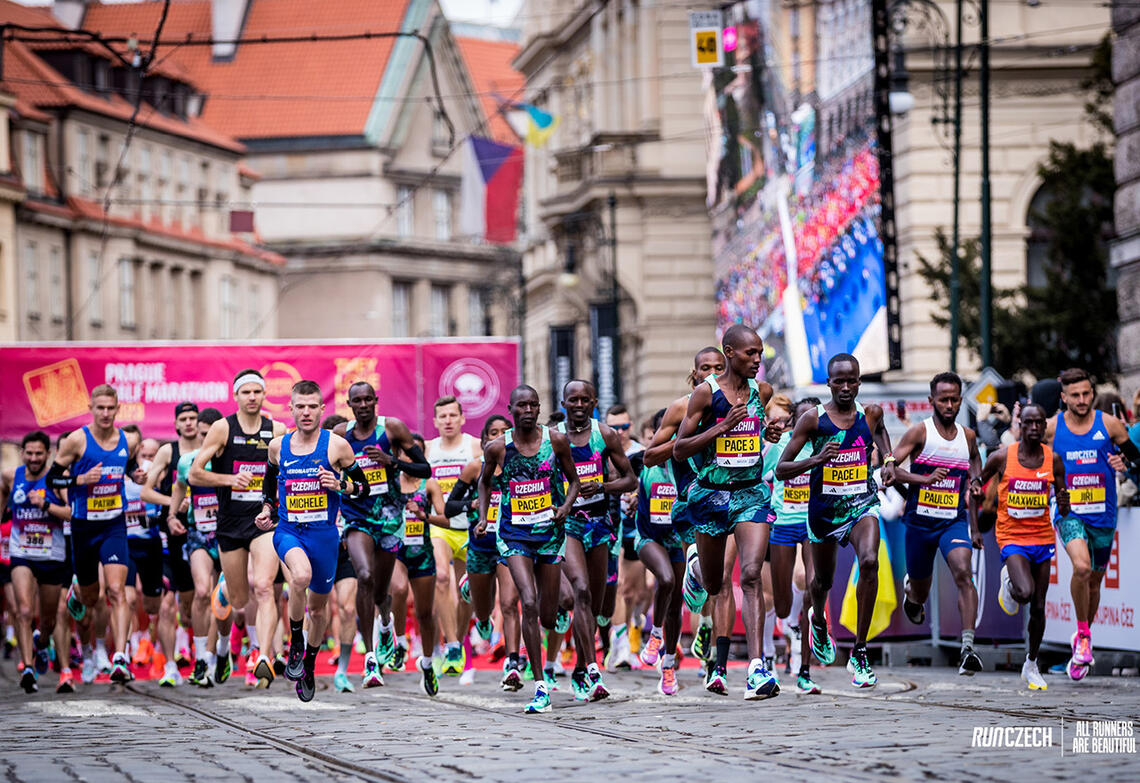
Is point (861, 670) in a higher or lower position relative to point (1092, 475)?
lower

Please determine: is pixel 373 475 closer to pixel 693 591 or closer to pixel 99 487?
pixel 693 591

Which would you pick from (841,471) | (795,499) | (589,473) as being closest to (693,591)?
(795,499)

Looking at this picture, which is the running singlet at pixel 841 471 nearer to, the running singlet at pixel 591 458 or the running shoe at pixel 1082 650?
the running singlet at pixel 591 458

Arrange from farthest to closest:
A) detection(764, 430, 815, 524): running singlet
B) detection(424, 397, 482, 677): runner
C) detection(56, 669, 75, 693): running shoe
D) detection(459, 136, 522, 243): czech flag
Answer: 1. detection(459, 136, 522, 243): czech flag
2. detection(424, 397, 482, 677): runner
3. detection(56, 669, 75, 693): running shoe
4. detection(764, 430, 815, 524): running singlet

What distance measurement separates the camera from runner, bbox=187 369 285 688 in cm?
1471

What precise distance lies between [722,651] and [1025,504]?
2.56 meters

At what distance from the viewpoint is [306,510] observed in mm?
13656

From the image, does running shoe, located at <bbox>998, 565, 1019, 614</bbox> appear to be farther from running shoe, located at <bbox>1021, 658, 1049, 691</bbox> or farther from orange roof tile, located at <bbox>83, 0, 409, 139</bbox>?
orange roof tile, located at <bbox>83, 0, 409, 139</bbox>

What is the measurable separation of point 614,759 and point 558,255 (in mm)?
48051

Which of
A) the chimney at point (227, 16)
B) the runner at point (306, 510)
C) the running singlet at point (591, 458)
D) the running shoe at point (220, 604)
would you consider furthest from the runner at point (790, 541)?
the chimney at point (227, 16)

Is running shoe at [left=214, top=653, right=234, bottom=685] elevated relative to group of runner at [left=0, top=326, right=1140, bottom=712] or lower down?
lower down

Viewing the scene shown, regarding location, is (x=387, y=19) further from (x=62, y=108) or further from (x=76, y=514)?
(x=76, y=514)

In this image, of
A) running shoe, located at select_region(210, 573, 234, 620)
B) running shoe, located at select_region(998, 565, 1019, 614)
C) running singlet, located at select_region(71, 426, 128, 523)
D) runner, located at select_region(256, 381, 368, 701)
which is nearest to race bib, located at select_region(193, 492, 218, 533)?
running shoe, located at select_region(210, 573, 234, 620)

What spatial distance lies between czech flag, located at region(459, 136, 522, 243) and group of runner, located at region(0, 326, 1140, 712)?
1034 inches
